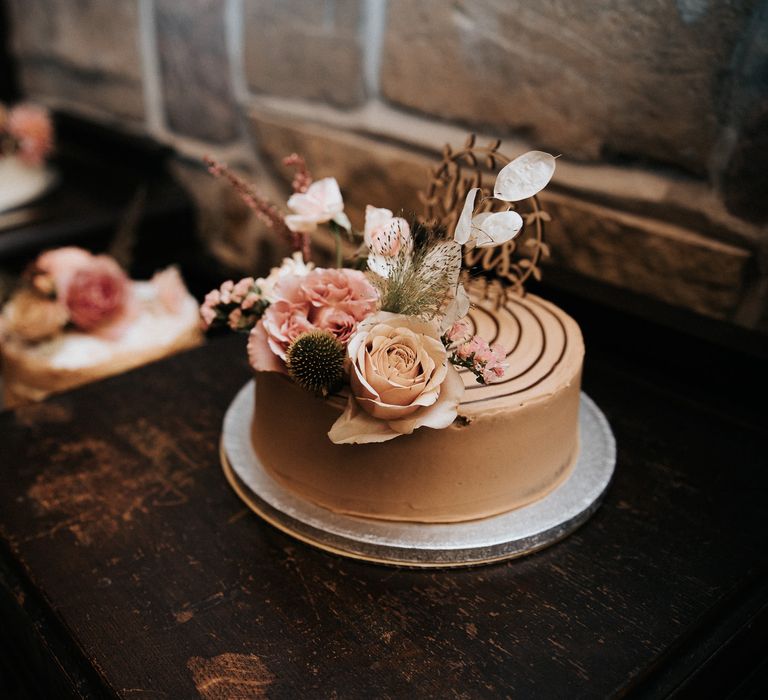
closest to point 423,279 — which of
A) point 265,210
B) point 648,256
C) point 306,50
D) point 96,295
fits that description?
point 265,210

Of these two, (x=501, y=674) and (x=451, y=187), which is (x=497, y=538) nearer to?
(x=501, y=674)

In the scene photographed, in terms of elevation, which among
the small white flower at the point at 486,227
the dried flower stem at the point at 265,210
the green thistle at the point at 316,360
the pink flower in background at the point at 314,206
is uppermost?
the small white flower at the point at 486,227

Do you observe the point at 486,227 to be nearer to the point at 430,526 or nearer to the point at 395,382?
the point at 395,382

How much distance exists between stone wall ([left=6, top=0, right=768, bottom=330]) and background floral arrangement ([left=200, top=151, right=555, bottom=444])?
43 cm

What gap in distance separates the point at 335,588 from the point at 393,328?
26 centimetres

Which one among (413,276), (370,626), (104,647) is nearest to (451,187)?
(413,276)

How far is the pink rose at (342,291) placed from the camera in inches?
29.9

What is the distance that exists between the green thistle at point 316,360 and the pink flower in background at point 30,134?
4.50 feet

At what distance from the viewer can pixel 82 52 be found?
2.10 metres

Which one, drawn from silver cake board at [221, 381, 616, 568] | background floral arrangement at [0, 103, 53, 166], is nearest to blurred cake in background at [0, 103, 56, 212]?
background floral arrangement at [0, 103, 53, 166]

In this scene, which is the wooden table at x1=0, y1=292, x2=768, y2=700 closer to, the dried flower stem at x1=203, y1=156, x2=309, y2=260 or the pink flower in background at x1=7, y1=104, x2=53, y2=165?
the dried flower stem at x1=203, y1=156, x2=309, y2=260

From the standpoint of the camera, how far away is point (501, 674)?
67 centimetres

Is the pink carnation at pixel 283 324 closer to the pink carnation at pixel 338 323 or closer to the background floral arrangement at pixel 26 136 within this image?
the pink carnation at pixel 338 323

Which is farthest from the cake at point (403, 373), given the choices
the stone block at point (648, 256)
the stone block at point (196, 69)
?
the stone block at point (196, 69)
